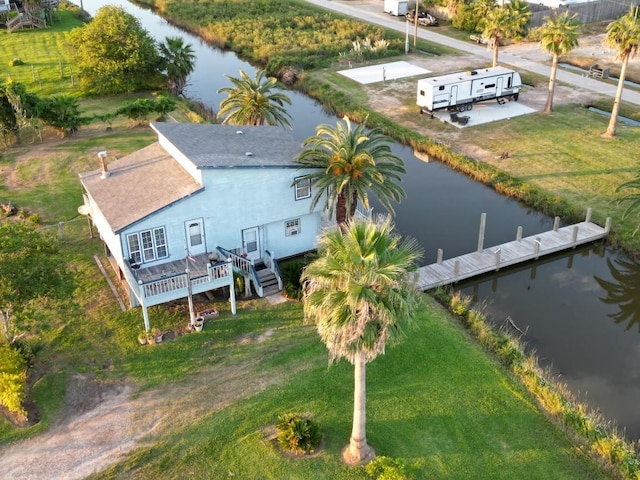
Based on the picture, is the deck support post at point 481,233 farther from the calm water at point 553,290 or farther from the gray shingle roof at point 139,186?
the gray shingle roof at point 139,186

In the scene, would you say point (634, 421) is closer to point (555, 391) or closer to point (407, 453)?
point (555, 391)

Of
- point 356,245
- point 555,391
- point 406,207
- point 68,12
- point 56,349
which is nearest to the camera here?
point 356,245

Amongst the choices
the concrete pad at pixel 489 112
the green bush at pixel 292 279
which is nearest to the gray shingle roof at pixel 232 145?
the green bush at pixel 292 279

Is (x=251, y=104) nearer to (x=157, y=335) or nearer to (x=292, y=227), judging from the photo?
(x=292, y=227)

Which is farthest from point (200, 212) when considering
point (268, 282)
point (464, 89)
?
point (464, 89)

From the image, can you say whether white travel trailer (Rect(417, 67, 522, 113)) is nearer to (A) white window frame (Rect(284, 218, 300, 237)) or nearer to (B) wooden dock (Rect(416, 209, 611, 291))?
(B) wooden dock (Rect(416, 209, 611, 291))

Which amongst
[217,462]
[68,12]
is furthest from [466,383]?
[68,12]
